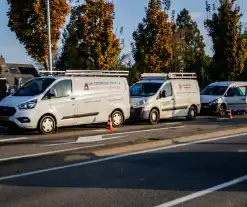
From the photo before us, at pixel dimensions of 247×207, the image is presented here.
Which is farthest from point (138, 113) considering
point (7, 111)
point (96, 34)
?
point (96, 34)

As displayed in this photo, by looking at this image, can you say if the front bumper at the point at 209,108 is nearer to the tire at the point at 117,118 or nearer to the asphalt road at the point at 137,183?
the tire at the point at 117,118

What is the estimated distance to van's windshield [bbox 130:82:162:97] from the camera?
60.7 feet

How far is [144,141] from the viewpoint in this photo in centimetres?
1116

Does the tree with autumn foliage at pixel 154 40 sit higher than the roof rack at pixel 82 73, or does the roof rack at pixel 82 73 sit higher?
the tree with autumn foliage at pixel 154 40

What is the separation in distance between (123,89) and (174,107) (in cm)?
291

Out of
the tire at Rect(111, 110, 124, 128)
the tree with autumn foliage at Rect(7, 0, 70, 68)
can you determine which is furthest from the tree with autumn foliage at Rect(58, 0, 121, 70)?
the tire at Rect(111, 110, 124, 128)

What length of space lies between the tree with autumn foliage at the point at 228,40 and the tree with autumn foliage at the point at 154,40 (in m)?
6.43

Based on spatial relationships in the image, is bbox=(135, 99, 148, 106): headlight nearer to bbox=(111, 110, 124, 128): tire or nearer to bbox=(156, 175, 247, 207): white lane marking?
bbox=(111, 110, 124, 128): tire

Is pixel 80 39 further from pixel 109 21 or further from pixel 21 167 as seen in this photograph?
pixel 21 167

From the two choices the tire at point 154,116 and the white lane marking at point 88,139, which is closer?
the white lane marking at point 88,139

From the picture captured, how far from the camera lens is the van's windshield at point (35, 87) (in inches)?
586

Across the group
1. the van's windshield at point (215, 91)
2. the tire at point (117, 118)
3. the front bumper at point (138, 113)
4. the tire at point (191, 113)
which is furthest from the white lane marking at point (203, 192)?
the van's windshield at point (215, 91)

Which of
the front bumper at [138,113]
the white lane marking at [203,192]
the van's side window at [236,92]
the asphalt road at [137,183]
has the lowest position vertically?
the white lane marking at [203,192]

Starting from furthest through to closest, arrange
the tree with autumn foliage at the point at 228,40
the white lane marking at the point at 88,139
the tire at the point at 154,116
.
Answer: the tree with autumn foliage at the point at 228,40
the tire at the point at 154,116
the white lane marking at the point at 88,139
